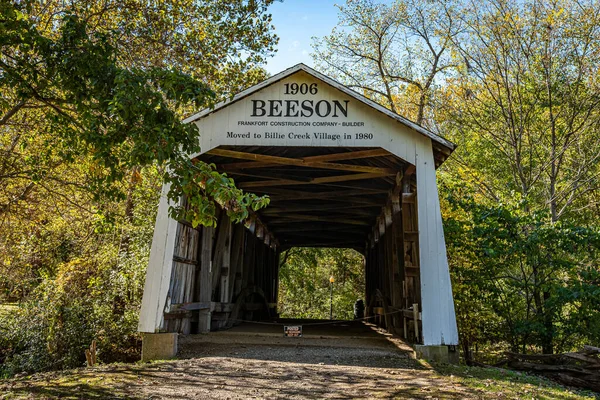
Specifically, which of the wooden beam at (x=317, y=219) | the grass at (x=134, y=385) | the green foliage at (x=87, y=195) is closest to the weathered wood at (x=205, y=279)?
the green foliage at (x=87, y=195)

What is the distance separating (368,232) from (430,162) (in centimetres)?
858

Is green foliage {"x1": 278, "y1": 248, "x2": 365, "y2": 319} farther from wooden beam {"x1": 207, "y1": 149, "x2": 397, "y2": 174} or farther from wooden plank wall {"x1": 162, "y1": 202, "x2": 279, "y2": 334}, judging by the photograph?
wooden beam {"x1": 207, "y1": 149, "x2": 397, "y2": 174}

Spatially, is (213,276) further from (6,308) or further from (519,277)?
(6,308)

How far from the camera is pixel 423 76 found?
21.8 metres

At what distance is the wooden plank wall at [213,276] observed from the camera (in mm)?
8047

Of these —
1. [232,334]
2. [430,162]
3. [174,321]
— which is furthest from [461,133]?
[174,321]

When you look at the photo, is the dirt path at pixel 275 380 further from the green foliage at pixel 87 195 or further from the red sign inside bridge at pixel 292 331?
the green foliage at pixel 87 195

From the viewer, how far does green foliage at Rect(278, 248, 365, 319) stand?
2802 cm

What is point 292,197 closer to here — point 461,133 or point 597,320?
point 597,320

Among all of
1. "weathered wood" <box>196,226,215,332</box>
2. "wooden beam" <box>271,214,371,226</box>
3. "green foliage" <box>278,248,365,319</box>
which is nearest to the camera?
"weathered wood" <box>196,226,215,332</box>

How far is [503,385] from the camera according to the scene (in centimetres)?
567

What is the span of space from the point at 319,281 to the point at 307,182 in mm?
22445

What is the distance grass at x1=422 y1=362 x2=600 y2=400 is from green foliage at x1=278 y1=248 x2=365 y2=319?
784 inches

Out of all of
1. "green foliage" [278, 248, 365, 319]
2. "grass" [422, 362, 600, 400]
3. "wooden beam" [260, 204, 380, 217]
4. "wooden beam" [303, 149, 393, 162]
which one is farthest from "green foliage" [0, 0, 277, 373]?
"green foliage" [278, 248, 365, 319]
